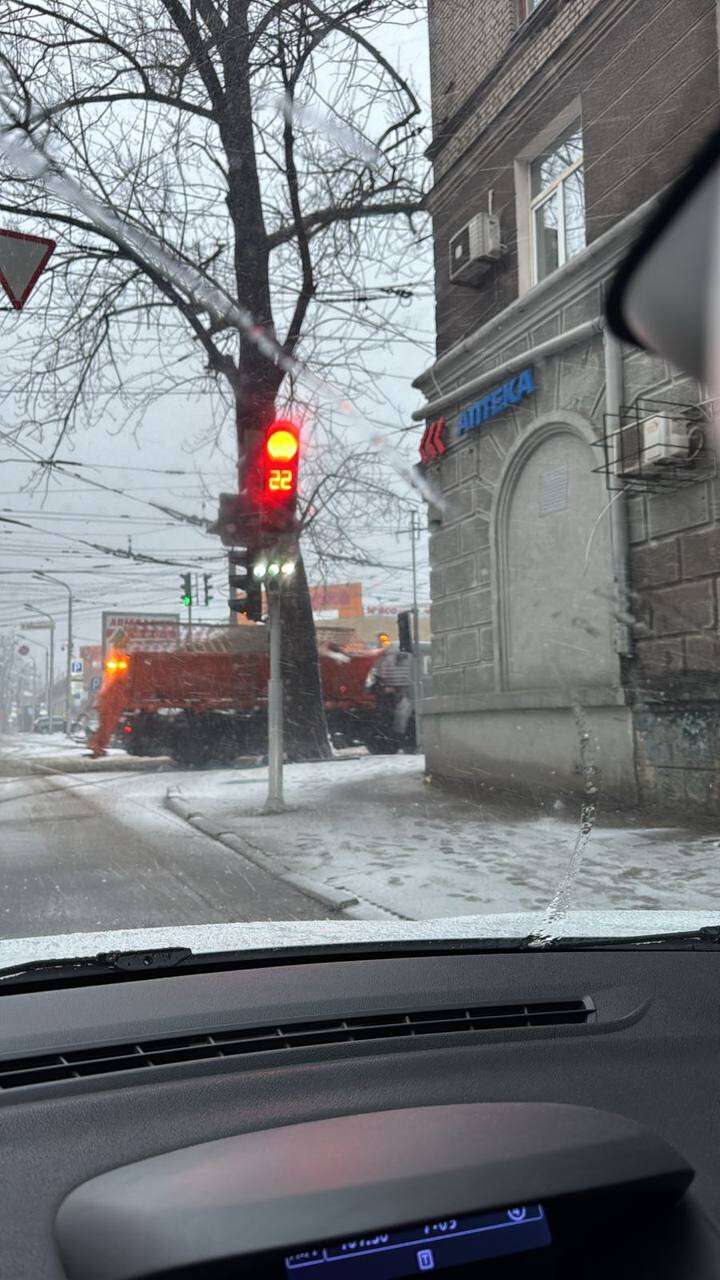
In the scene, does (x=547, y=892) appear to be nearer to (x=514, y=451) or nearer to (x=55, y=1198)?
(x=55, y=1198)

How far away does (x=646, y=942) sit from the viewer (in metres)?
2.72

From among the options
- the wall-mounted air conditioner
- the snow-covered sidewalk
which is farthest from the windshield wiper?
the wall-mounted air conditioner

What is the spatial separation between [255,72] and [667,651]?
5871 millimetres

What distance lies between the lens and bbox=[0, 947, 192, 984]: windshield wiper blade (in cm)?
223

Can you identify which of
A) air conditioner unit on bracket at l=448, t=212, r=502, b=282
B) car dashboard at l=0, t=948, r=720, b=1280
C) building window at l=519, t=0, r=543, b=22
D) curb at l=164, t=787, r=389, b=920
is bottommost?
curb at l=164, t=787, r=389, b=920

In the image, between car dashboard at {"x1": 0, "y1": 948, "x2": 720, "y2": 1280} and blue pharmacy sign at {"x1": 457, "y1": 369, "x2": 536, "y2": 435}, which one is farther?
blue pharmacy sign at {"x1": 457, "y1": 369, "x2": 536, "y2": 435}

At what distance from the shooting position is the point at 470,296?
39.0ft

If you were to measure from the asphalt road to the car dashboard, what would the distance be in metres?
2.76

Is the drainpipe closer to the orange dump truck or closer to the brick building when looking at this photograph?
the brick building

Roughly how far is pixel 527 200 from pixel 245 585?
5494mm

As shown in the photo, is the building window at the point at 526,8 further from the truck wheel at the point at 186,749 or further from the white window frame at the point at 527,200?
the truck wheel at the point at 186,749

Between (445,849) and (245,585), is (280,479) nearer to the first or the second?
(245,585)

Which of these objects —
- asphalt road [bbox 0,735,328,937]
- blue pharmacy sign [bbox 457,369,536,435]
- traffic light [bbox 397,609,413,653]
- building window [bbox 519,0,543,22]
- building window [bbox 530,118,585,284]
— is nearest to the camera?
asphalt road [bbox 0,735,328,937]

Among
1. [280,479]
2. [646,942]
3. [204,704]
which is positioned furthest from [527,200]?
[646,942]
